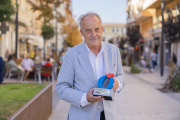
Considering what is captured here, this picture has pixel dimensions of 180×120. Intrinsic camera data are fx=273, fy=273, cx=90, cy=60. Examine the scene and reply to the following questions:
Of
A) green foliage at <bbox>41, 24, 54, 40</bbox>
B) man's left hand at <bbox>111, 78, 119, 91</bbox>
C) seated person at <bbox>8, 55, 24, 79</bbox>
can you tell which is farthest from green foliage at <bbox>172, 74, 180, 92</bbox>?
green foliage at <bbox>41, 24, 54, 40</bbox>

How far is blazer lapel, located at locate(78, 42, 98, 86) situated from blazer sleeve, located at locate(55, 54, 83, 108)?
4.2 inches

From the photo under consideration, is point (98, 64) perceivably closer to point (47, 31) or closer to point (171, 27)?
point (171, 27)

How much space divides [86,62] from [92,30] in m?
A: 0.29

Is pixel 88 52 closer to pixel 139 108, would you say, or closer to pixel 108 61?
pixel 108 61

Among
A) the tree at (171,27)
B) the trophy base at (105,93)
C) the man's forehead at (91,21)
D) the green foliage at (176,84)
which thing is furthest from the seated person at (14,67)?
the tree at (171,27)

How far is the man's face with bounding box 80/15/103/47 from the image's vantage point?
2463 mm

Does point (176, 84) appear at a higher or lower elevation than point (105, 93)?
lower

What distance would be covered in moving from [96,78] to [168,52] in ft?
97.2

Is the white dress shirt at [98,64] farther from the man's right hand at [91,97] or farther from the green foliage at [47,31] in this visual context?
the green foliage at [47,31]

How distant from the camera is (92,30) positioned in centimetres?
246

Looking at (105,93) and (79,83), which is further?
(79,83)

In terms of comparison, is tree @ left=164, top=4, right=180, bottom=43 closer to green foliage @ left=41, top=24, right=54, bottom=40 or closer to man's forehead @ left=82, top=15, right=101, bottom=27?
man's forehead @ left=82, top=15, right=101, bottom=27

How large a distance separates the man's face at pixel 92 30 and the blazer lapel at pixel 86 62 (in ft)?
0.27

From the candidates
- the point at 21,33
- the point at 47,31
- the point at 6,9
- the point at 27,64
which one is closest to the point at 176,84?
the point at 6,9
